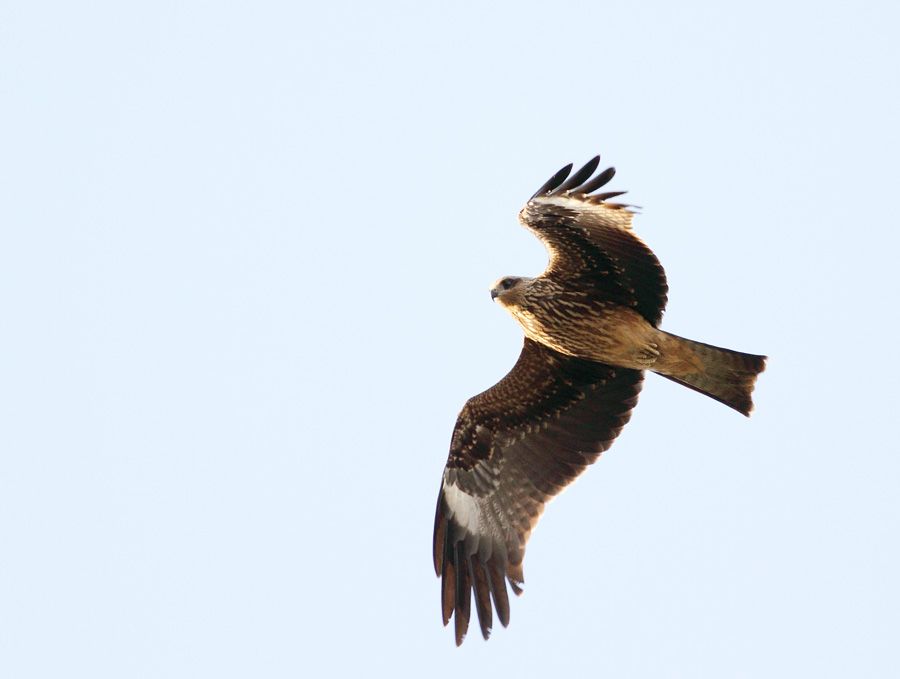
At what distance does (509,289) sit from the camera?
11.7m

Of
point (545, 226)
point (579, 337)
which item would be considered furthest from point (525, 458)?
point (545, 226)

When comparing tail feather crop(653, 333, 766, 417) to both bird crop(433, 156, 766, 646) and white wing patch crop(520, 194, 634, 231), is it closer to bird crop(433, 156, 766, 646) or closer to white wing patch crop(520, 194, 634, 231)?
bird crop(433, 156, 766, 646)

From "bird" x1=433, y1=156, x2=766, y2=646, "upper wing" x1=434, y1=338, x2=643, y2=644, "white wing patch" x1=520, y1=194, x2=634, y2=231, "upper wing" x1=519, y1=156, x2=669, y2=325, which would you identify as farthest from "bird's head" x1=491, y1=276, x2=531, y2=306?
"white wing patch" x1=520, y1=194, x2=634, y2=231

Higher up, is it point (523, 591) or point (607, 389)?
point (607, 389)

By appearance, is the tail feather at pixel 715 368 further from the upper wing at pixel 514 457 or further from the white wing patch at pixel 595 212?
the white wing patch at pixel 595 212

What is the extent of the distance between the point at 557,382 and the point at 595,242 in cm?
148

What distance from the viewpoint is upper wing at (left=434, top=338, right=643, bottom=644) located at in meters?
11.7

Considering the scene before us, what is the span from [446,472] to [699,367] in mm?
2546

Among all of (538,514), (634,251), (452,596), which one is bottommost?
(452,596)

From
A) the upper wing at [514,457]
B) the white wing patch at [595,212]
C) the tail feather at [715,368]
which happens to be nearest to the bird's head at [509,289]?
the upper wing at [514,457]

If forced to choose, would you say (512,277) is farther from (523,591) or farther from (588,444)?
(523,591)

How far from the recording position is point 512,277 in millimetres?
11812

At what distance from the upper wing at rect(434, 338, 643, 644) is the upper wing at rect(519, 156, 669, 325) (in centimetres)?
77

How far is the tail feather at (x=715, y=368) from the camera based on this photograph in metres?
11.4
